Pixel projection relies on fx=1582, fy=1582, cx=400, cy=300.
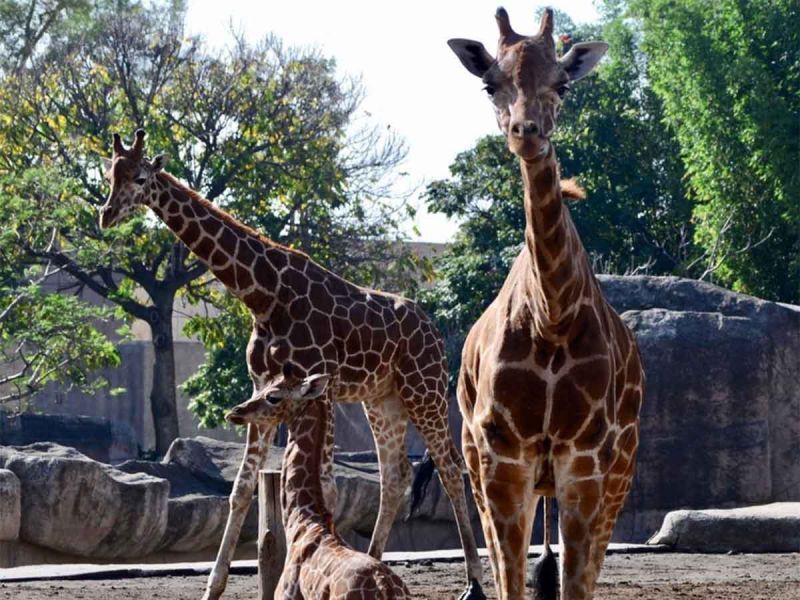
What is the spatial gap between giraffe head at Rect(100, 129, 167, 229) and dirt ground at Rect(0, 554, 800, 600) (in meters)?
2.46

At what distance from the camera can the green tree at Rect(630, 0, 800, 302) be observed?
27656 millimetres

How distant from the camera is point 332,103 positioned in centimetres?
2884

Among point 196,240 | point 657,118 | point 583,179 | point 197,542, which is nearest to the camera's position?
point 196,240

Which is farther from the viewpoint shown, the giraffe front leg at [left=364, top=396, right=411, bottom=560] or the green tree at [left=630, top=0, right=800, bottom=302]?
the green tree at [left=630, top=0, right=800, bottom=302]

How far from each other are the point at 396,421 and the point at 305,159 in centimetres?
1676

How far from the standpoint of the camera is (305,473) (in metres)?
7.64

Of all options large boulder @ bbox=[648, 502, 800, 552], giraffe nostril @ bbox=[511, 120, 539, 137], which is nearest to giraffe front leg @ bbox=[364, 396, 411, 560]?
large boulder @ bbox=[648, 502, 800, 552]

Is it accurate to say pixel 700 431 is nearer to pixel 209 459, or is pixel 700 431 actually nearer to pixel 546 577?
pixel 209 459

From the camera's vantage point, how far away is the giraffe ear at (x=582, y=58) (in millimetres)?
6766

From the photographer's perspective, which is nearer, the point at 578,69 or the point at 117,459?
the point at 578,69

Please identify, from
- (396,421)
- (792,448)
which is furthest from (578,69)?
(792,448)

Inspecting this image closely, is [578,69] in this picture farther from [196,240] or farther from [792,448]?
[792,448]

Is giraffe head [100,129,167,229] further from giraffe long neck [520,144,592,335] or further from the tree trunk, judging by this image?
the tree trunk

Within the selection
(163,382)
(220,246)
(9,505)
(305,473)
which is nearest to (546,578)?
(305,473)
